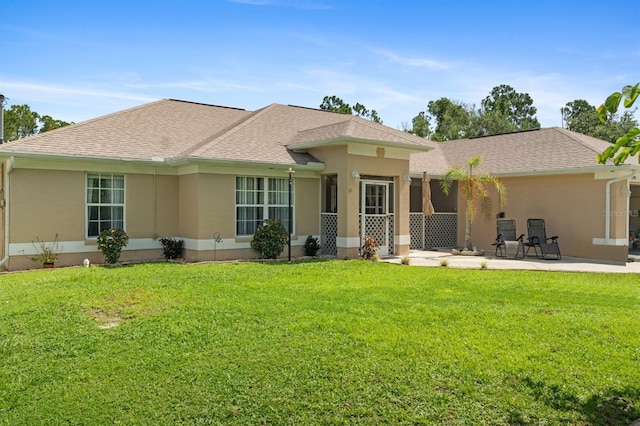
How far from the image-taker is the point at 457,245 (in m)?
20.8

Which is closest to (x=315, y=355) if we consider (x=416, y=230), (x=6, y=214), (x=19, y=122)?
(x=6, y=214)

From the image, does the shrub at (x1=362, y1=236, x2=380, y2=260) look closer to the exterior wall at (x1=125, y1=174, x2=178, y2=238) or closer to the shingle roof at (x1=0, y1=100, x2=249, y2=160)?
the exterior wall at (x1=125, y1=174, x2=178, y2=238)

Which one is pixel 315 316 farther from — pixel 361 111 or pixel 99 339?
pixel 361 111

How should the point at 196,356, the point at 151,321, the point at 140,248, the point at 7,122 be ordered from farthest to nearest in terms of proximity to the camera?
the point at 7,122 < the point at 140,248 < the point at 151,321 < the point at 196,356

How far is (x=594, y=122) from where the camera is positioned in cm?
4775

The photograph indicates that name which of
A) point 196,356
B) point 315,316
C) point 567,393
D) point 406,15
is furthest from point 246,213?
point 567,393

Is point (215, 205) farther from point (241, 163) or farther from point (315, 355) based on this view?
point (315, 355)

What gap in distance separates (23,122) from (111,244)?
3254 centimetres

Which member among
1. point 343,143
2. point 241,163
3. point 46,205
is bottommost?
point 46,205

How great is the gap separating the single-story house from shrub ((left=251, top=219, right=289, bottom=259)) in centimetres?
48

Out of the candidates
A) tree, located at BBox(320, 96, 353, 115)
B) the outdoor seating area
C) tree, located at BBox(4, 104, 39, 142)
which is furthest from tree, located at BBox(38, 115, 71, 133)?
the outdoor seating area

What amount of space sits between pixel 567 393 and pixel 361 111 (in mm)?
52083

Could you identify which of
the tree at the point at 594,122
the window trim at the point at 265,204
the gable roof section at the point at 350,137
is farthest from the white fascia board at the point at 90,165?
the tree at the point at 594,122

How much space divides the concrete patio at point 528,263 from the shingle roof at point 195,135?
12.8 feet
